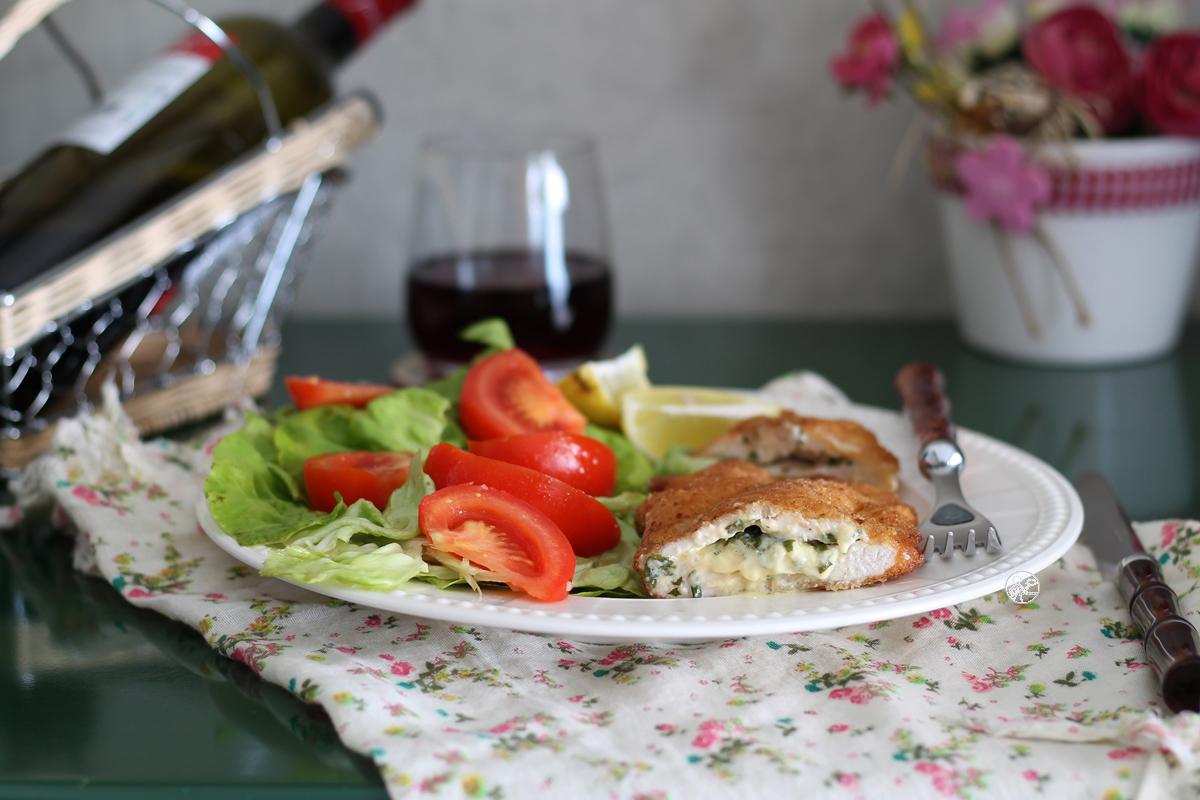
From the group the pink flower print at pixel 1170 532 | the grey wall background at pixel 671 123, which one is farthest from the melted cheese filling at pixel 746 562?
the grey wall background at pixel 671 123

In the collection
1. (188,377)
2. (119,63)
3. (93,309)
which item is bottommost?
(188,377)

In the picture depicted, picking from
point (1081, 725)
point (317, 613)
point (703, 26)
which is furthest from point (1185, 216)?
point (317, 613)

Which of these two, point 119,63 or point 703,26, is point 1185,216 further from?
point 119,63

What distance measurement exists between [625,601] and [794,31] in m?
1.32

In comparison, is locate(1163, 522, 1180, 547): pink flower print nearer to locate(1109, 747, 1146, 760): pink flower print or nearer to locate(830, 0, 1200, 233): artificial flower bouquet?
locate(1109, 747, 1146, 760): pink flower print

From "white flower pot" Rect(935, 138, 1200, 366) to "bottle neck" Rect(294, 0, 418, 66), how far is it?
821mm

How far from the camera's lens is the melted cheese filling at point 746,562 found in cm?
77

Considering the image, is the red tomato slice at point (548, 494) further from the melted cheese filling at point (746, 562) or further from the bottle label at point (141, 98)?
the bottle label at point (141, 98)

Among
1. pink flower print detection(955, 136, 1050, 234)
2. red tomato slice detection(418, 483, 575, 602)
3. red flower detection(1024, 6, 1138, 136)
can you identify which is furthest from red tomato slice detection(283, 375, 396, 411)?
red flower detection(1024, 6, 1138, 136)

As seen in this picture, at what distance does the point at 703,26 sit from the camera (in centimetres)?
180

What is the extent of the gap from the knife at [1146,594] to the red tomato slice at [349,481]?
1.85ft

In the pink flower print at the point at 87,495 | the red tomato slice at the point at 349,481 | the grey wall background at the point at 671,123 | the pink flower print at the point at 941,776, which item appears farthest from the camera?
the grey wall background at the point at 671,123

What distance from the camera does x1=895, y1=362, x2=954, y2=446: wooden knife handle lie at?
→ 1.03 m

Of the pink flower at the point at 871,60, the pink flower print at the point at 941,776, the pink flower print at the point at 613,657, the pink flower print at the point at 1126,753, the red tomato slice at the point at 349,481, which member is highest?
the pink flower at the point at 871,60
